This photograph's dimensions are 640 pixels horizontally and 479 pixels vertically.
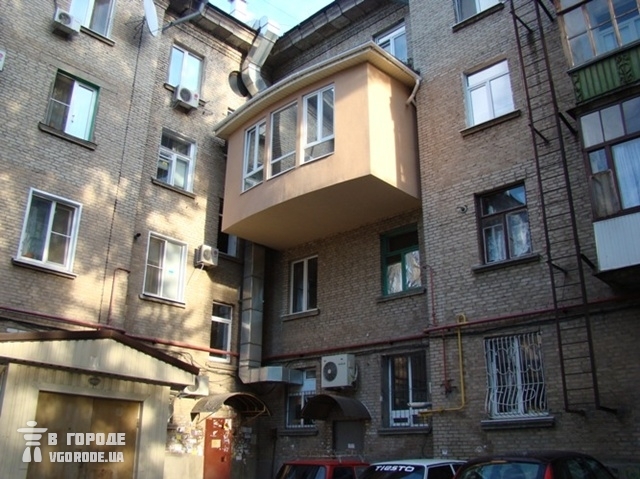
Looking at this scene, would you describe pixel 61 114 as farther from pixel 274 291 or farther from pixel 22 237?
pixel 274 291

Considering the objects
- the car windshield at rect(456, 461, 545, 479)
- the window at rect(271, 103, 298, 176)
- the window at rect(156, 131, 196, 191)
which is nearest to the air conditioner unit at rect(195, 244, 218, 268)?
the window at rect(156, 131, 196, 191)

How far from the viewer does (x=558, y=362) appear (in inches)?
410

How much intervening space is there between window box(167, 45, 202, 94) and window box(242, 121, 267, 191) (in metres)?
2.52

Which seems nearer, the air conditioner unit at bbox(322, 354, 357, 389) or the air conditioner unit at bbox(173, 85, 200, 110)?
the air conditioner unit at bbox(322, 354, 357, 389)

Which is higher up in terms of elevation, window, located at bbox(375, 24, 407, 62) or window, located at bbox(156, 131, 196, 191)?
window, located at bbox(375, 24, 407, 62)

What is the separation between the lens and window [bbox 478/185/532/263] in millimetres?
11789

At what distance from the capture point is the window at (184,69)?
17078 mm

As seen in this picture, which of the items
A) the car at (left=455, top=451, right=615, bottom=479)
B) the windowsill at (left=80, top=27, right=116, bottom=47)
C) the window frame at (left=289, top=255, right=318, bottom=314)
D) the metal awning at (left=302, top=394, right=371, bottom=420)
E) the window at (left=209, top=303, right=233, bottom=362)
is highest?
the windowsill at (left=80, top=27, right=116, bottom=47)

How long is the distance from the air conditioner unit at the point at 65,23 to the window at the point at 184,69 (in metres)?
3.06

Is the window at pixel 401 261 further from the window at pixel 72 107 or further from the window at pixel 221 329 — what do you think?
the window at pixel 72 107

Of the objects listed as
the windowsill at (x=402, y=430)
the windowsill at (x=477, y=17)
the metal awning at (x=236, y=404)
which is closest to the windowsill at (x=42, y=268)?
the metal awning at (x=236, y=404)

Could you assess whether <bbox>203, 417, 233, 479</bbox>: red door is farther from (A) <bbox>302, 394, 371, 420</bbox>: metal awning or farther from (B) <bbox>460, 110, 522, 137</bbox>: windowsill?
(B) <bbox>460, 110, 522, 137</bbox>: windowsill

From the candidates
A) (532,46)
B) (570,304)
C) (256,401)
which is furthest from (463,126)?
(256,401)

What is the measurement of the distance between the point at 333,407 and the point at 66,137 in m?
8.54
